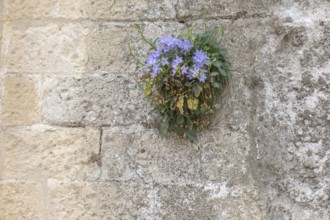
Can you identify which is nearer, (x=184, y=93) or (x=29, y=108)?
(x=184, y=93)

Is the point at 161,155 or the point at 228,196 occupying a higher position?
the point at 161,155

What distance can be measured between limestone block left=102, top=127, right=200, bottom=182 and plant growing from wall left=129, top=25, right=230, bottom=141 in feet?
0.19

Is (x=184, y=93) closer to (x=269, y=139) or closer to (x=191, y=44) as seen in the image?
(x=191, y=44)

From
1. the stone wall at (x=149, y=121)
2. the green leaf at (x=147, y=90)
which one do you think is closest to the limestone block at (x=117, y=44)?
the stone wall at (x=149, y=121)

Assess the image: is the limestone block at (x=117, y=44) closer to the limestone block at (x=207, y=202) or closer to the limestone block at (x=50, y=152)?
the limestone block at (x=50, y=152)

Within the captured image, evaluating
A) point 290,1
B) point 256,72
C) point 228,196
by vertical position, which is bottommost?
point 228,196

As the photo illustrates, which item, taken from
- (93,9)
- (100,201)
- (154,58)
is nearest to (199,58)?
(154,58)

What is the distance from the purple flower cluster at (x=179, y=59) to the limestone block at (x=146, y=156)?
27cm

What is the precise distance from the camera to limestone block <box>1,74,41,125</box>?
78.2 inches

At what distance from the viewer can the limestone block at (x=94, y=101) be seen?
1972 mm

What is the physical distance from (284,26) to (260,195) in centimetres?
68

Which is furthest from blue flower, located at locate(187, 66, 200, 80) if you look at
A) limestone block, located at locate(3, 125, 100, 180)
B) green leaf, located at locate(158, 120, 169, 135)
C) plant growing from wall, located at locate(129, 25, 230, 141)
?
limestone block, located at locate(3, 125, 100, 180)

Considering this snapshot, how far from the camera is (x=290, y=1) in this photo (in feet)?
6.61

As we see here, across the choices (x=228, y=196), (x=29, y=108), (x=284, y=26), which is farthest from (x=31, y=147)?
(x=284, y=26)
